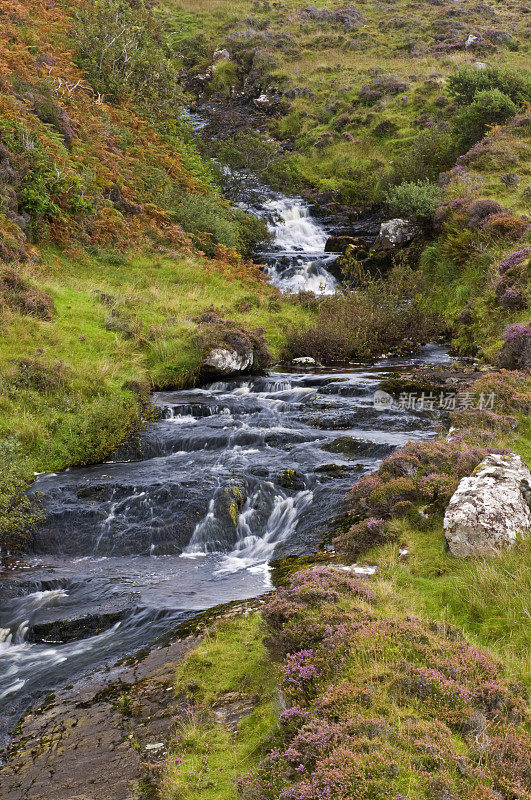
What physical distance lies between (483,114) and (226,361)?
20.1 meters

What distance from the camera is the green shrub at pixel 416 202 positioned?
23.2 metres

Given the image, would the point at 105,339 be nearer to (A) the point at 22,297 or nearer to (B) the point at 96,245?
(A) the point at 22,297

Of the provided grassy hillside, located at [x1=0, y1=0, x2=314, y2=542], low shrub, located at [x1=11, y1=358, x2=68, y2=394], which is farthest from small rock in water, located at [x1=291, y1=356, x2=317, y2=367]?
low shrub, located at [x1=11, y1=358, x2=68, y2=394]

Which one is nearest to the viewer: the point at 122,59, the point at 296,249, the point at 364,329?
the point at 364,329

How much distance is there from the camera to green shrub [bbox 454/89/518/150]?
2617 cm

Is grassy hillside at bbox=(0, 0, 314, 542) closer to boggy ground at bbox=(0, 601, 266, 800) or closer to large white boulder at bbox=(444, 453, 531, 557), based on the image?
boggy ground at bbox=(0, 601, 266, 800)

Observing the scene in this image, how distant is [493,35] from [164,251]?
34.3 m

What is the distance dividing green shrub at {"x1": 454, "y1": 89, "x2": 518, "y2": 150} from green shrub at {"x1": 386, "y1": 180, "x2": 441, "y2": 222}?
456cm

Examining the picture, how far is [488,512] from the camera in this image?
620cm

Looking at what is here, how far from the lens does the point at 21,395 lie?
1149 cm

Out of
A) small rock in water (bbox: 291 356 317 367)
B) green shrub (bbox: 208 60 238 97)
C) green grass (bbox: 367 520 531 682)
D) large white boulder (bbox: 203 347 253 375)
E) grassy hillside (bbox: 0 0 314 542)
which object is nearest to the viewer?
green grass (bbox: 367 520 531 682)

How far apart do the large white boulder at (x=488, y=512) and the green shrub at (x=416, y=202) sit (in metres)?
18.7

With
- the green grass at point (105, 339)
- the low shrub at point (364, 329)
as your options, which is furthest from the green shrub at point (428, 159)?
the low shrub at point (364, 329)

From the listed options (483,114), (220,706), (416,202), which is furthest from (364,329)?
(483,114)
